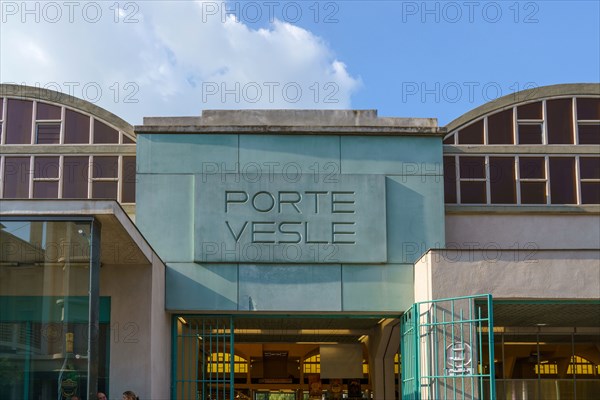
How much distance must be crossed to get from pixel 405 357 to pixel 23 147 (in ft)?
31.8

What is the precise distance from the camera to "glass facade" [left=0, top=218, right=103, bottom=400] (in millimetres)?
13773

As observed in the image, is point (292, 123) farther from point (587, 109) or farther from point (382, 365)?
point (382, 365)

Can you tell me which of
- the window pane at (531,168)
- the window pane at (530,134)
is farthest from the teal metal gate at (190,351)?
the window pane at (530,134)

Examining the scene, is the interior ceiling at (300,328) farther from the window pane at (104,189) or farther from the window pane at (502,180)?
the window pane at (502,180)

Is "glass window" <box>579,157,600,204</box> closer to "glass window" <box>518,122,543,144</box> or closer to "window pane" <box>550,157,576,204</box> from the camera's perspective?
"window pane" <box>550,157,576,204</box>

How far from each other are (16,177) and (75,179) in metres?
1.32

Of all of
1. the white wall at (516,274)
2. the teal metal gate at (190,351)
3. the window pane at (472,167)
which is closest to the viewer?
the white wall at (516,274)

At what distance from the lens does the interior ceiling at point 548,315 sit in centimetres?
1859

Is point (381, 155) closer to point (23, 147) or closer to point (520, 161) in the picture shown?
point (520, 161)

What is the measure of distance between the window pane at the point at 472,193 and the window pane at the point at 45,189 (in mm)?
9169

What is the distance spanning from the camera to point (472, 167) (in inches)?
830

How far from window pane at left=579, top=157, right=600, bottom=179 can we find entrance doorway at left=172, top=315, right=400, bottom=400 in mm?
5469

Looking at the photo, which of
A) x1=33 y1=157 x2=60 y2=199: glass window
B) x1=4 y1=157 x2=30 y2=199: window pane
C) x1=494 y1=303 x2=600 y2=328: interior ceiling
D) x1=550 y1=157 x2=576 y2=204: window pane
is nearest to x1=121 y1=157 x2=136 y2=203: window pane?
x1=33 y1=157 x2=60 y2=199: glass window

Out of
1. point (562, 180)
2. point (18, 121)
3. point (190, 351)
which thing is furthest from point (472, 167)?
point (18, 121)
